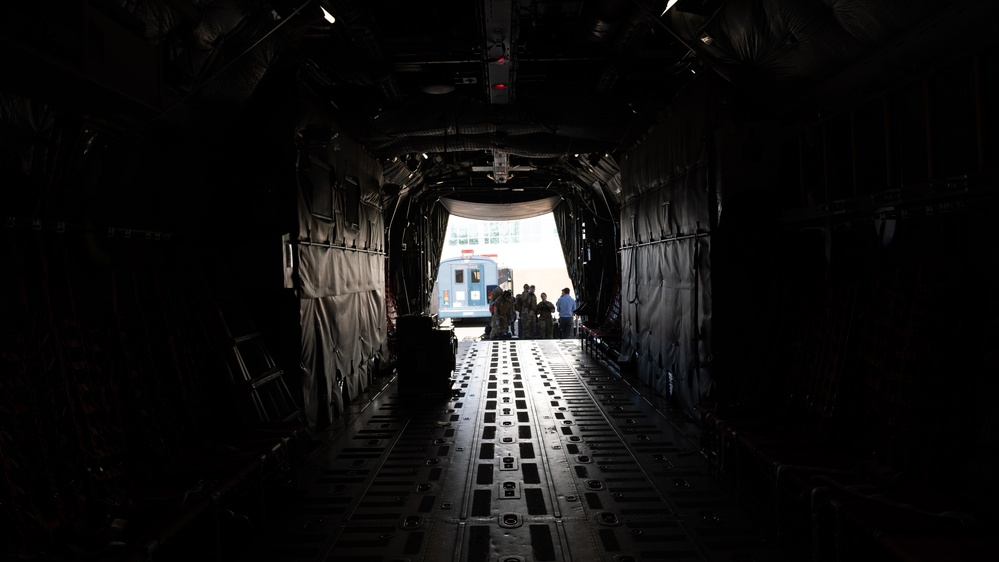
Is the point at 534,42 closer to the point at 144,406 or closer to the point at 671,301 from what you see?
the point at 671,301

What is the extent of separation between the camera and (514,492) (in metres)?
4.69

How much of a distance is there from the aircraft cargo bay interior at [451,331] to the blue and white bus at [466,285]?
17.7 meters

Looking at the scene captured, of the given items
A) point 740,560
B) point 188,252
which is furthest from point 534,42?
point 740,560

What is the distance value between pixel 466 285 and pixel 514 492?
21936 millimetres

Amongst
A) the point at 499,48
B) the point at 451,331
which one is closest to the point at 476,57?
the point at 499,48

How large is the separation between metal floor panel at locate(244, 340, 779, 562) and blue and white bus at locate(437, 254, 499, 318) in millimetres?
18421

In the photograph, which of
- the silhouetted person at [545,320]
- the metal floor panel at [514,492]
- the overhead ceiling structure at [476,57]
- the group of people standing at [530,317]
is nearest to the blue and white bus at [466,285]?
the group of people standing at [530,317]

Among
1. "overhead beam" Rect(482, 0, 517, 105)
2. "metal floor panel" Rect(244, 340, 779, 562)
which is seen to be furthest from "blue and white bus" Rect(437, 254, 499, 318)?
"overhead beam" Rect(482, 0, 517, 105)

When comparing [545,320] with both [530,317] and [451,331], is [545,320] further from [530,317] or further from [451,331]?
[451,331]

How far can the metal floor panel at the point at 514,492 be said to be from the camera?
3.75 m

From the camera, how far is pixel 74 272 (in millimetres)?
4211

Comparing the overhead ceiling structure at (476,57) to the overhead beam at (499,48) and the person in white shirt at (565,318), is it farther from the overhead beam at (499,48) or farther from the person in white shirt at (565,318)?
the person in white shirt at (565,318)

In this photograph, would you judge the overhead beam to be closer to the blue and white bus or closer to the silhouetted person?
the silhouetted person

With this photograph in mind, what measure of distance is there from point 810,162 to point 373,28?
4.26m
